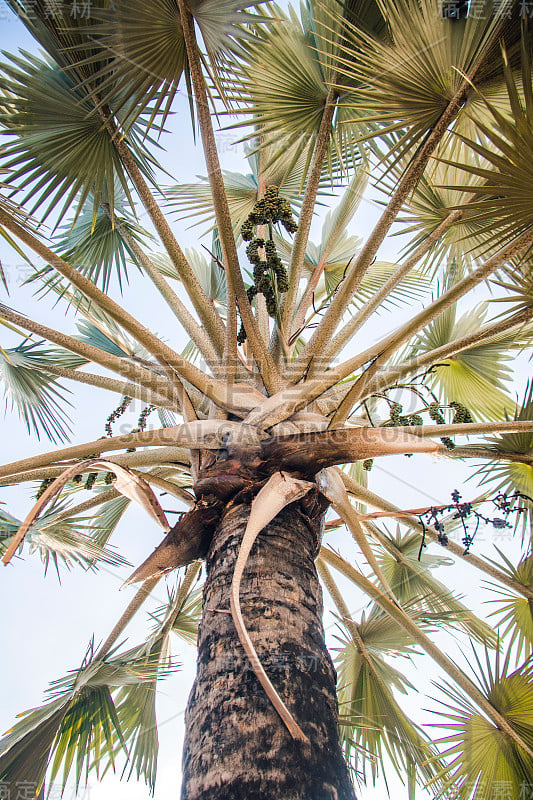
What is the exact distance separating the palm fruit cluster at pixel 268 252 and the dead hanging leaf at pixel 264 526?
1.20 metres

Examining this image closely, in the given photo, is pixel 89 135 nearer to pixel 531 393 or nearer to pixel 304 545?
pixel 304 545

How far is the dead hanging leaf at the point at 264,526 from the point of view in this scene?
1.45 meters

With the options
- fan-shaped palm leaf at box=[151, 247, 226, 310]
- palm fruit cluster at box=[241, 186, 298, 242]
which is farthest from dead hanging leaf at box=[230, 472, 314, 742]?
fan-shaped palm leaf at box=[151, 247, 226, 310]

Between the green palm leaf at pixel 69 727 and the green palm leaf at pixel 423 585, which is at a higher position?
the green palm leaf at pixel 423 585

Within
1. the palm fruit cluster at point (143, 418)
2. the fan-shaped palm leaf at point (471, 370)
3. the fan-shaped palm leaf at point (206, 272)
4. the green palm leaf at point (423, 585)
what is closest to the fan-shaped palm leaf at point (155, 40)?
the palm fruit cluster at point (143, 418)

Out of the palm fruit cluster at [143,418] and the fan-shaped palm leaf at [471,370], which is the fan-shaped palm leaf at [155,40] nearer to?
the palm fruit cluster at [143,418]

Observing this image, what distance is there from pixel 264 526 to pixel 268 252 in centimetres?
172

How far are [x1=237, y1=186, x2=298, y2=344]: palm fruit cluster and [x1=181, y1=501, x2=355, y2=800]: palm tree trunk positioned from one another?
4.51ft

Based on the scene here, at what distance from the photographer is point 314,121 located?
369cm

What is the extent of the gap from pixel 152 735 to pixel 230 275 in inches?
129

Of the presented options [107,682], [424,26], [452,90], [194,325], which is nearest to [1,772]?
[107,682]

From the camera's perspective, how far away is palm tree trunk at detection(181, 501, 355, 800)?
4.68 ft

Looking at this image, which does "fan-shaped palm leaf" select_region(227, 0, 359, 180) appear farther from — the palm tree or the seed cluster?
the seed cluster

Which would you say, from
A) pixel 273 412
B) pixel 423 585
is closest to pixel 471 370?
pixel 423 585
